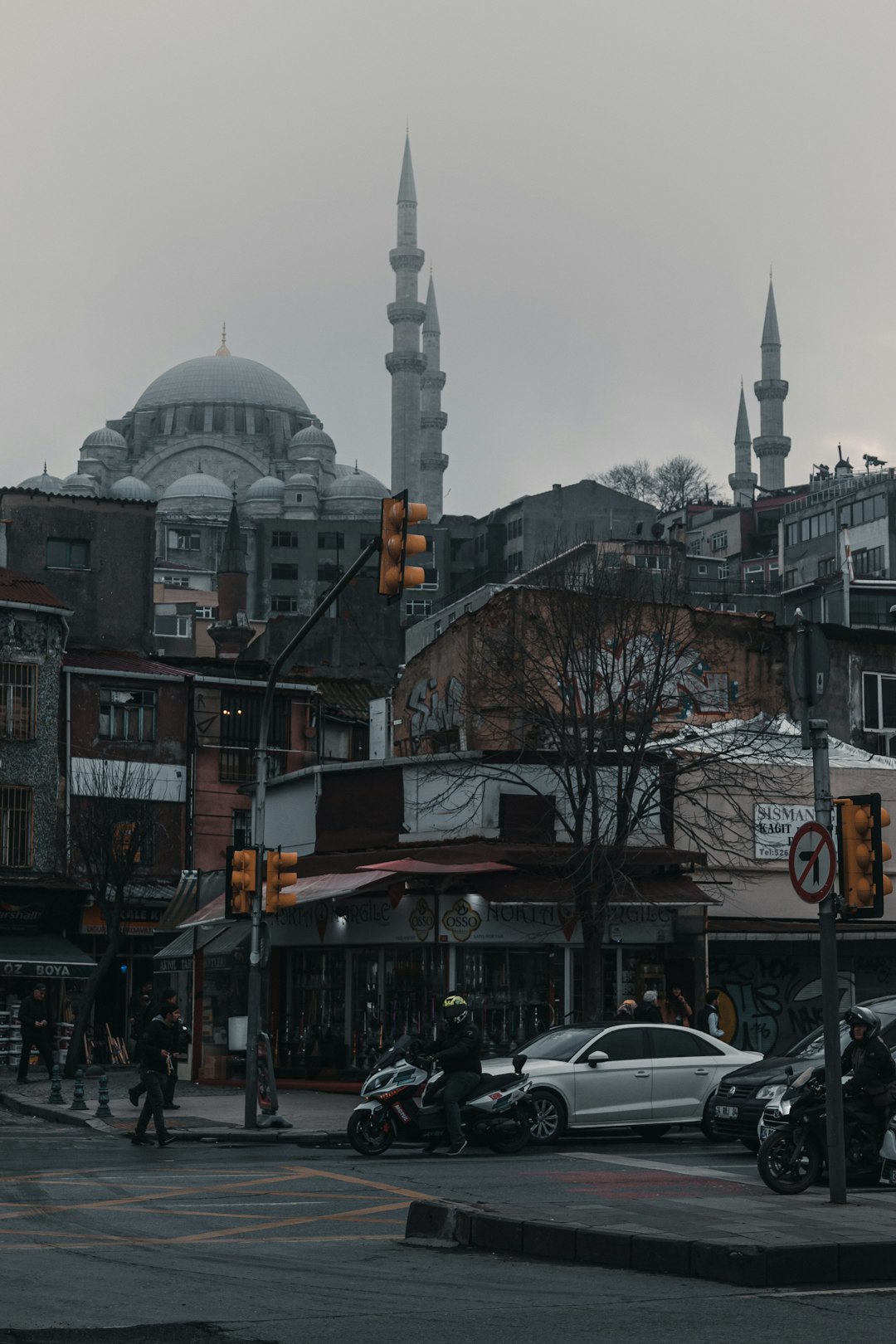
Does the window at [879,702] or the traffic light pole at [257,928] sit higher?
the window at [879,702]

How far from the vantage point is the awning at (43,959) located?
43156mm

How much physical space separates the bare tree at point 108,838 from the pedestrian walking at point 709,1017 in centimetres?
1293

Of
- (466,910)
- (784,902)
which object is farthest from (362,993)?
(784,902)

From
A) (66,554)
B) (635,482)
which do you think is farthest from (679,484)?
(66,554)

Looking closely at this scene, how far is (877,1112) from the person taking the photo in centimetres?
1459

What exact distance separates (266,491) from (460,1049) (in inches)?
5372

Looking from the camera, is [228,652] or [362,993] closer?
[362,993]

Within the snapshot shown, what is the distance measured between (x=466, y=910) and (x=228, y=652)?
169 ft

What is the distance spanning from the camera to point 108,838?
41125mm

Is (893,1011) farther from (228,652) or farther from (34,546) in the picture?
(228,652)

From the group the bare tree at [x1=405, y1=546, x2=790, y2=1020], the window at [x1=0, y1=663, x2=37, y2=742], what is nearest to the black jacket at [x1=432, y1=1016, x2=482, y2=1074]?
the bare tree at [x1=405, y1=546, x2=790, y2=1020]

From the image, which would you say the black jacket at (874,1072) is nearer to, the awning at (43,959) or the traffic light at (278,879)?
the traffic light at (278,879)

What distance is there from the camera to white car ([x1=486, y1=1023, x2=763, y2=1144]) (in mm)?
19766

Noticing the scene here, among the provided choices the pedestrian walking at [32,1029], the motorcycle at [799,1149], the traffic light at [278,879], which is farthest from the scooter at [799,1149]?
the pedestrian walking at [32,1029]
